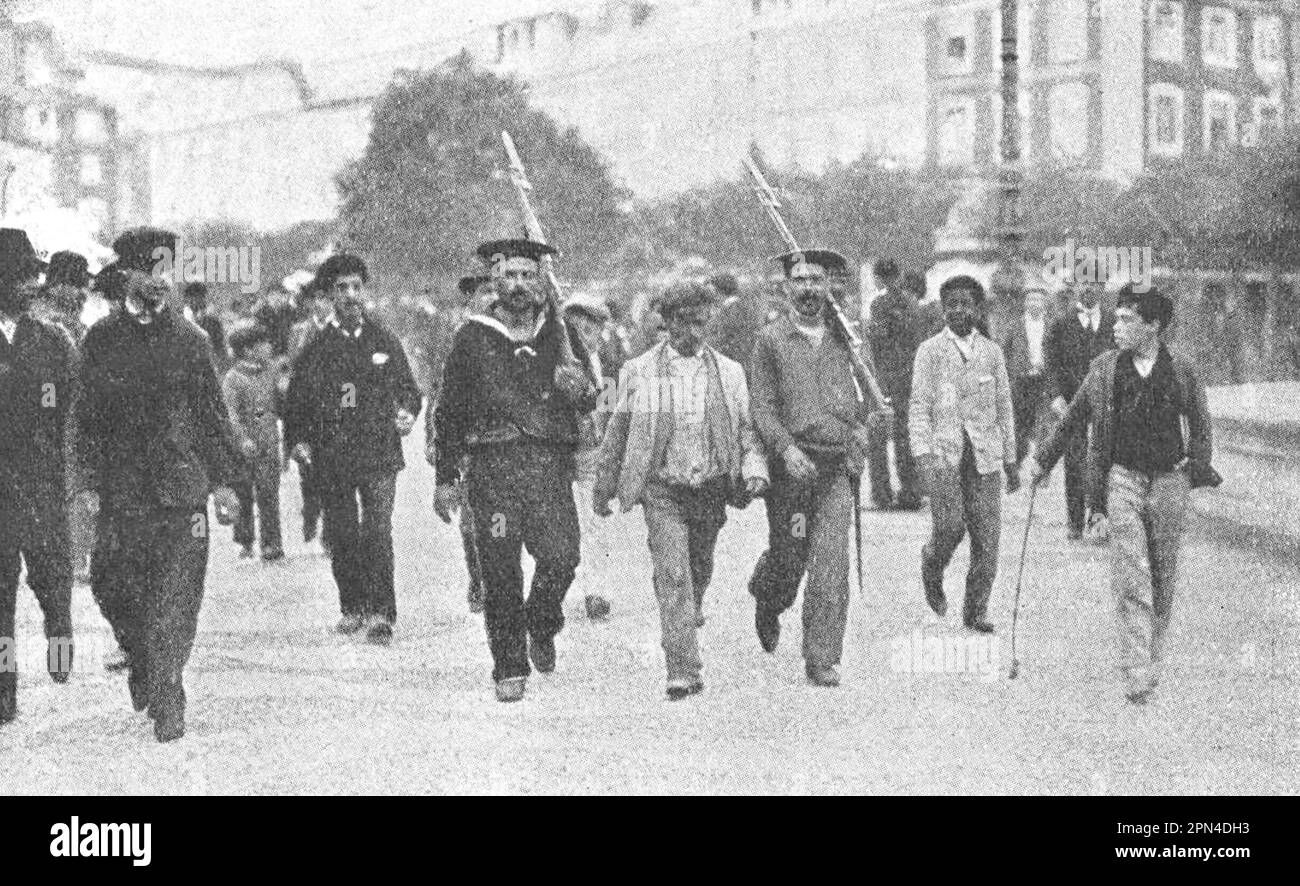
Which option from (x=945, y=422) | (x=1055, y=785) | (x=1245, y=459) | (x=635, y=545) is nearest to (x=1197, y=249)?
(x=1245, y=459)

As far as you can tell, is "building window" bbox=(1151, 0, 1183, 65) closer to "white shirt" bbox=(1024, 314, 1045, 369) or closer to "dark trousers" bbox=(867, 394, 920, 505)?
"white shirt" bbox=(1024, 314, 1045, 369)

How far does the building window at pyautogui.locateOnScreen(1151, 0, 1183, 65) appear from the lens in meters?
15.3

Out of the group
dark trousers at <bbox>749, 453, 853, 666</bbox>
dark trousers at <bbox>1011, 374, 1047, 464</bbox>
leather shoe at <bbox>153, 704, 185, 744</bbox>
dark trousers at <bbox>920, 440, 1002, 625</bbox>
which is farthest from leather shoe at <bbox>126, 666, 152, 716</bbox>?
dark trousers at <bbox>1011, 374, 1047, 464</bbox>

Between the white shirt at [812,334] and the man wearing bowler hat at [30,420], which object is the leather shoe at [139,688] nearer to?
the man wearing bowler hat at [30,420]

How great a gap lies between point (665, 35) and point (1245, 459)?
24.2 ft

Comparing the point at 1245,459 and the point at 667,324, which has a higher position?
the point at 667,324

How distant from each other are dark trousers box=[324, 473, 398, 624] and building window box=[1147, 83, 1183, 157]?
697 centimetres

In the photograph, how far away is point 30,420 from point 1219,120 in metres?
9.63

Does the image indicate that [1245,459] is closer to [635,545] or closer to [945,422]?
[635,545]

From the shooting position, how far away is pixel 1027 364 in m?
14.9

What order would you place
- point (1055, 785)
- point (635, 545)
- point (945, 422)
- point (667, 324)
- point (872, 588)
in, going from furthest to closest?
point (635, 545), point (872, 588), point (945, 422), point (667, 324), point (1055, 785)

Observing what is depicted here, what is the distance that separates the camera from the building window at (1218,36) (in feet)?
39.6

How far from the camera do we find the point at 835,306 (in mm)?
9055

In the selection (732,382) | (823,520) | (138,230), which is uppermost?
(138,230)
